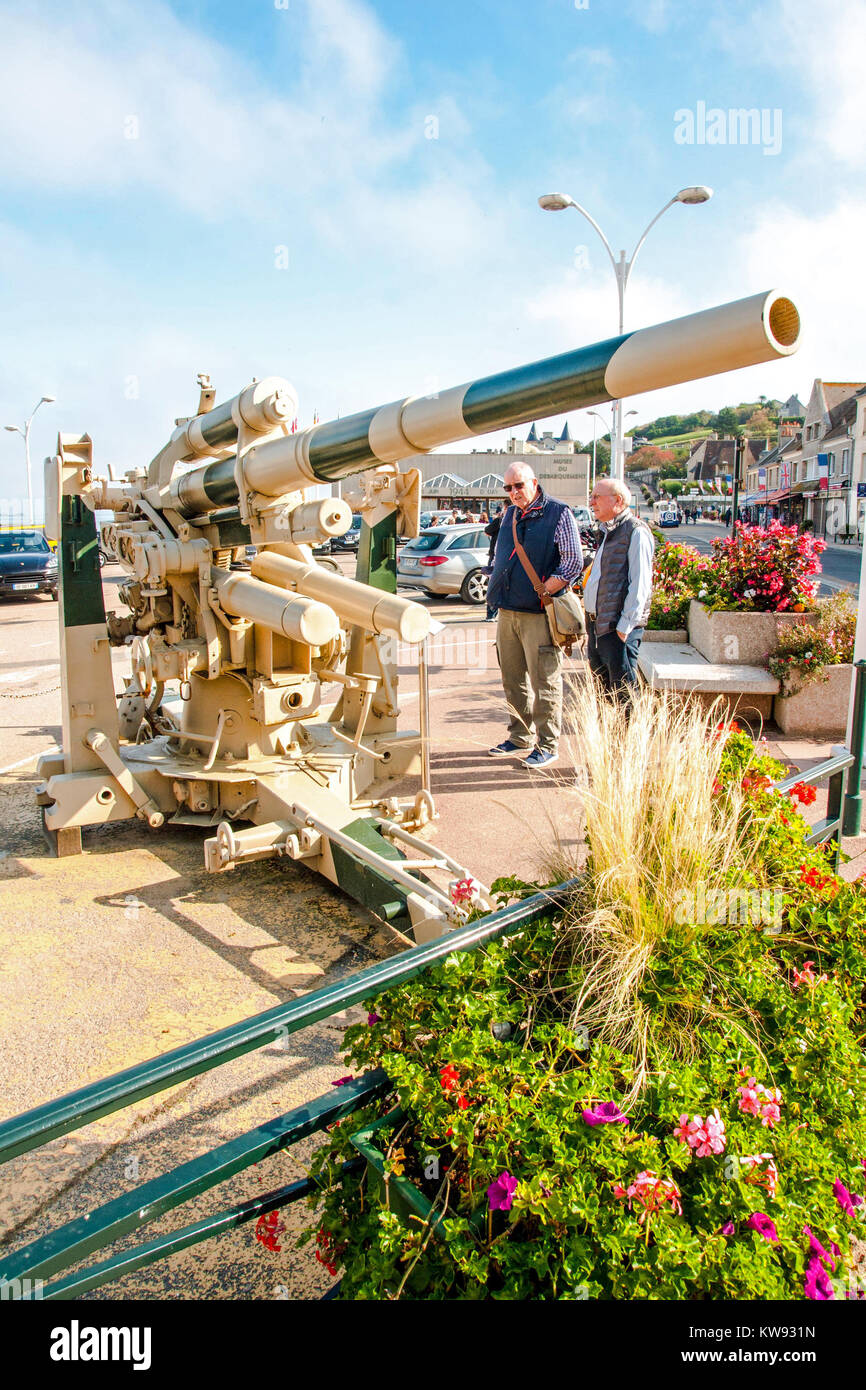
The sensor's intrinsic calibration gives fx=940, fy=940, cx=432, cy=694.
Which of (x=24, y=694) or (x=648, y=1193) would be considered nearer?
(x=648, y=1193)

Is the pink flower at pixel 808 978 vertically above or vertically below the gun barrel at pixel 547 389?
below

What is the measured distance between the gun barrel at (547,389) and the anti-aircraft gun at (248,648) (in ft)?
0.11

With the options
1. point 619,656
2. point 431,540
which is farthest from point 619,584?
point 431,540

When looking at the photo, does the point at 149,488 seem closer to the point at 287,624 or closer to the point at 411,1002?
the point at 287,624

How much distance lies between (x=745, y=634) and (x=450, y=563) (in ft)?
38.1

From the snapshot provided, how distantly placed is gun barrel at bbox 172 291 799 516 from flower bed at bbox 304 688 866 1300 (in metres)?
1.01

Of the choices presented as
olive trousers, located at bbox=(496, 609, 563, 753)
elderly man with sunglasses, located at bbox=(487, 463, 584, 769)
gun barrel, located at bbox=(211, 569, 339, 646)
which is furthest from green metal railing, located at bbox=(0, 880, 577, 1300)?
olive trousers, located at bbox=(496, 609, 563, 753)

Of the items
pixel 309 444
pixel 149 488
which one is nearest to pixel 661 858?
pixel 309 444

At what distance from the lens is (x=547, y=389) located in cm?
259

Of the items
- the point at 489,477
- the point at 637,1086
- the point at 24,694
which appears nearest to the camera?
the point at 637,1086

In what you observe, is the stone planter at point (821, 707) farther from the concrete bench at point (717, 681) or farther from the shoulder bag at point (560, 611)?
the shoulder bag at point (560, 611)

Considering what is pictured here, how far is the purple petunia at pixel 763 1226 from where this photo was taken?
164 cm

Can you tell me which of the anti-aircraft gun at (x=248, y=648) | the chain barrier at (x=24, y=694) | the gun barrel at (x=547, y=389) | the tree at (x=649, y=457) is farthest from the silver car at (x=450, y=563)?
the tree at (x=649, y=457)

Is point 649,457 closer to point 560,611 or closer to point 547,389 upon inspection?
point 560,611
